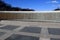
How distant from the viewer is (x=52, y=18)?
7.93 metres

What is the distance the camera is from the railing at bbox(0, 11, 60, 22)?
7910 millimetres

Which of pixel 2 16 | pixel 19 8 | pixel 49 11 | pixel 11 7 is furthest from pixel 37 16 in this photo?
pixel 2 16

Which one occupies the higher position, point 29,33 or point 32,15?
point 32,15

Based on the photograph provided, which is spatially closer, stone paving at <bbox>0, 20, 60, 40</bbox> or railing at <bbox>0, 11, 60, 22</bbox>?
stone paving at <bbox>0, 20, 60, 40</bbox>

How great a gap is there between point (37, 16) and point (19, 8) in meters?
1.46

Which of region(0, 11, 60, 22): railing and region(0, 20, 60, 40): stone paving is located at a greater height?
region(0, 11, 60, 22): railing

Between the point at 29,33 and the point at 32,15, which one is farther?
the point at 32,15

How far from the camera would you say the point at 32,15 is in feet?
26.7

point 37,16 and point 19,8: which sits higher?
point 19,8

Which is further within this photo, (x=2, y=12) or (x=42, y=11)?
(x=2, y=12)

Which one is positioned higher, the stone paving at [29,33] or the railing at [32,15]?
the railing at [32,15]

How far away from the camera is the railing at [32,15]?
7.91 meters

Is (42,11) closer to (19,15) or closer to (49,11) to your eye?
(49,11)

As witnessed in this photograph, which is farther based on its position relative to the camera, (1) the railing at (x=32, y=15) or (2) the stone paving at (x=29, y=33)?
(1) the railing at (x=32, y=15)
